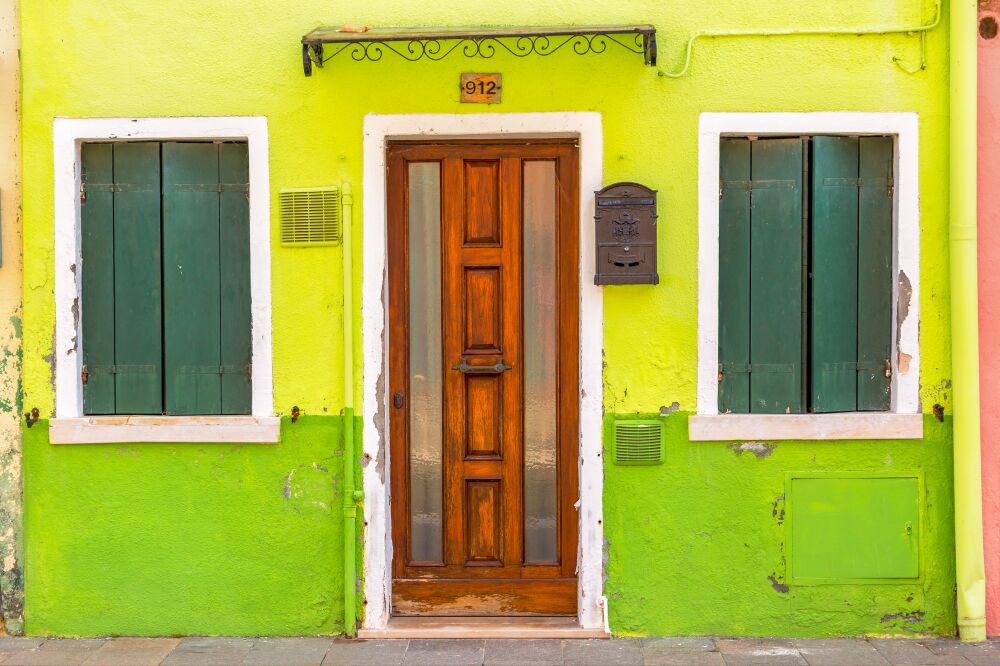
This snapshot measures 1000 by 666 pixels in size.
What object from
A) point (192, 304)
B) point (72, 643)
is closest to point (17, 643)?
point (72, 643)

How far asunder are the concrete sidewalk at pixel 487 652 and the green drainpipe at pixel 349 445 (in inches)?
10.0

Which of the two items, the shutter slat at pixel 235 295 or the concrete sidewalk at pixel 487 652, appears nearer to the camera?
the concrete sidewalk at pixel 487 652

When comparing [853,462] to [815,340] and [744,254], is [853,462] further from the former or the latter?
[744,254]

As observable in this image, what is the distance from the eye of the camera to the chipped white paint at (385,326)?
4.92 m

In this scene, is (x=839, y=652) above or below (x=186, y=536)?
below

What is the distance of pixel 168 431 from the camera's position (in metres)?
4.96

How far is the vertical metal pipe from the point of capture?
4.94 m

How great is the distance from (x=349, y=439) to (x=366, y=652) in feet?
3.56

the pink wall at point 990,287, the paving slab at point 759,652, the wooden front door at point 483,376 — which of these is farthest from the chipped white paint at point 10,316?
the pink wall at point 990,287

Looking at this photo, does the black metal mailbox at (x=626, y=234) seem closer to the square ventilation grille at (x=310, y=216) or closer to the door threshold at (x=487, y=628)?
the square ventilation grille at (x=310, y=216)

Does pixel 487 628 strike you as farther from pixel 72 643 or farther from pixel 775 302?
pixel 775 302

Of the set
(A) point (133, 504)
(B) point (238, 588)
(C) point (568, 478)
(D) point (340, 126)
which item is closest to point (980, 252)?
(C) point (568, 478)

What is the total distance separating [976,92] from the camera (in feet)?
15.9

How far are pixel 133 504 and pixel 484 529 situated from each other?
1.88m
